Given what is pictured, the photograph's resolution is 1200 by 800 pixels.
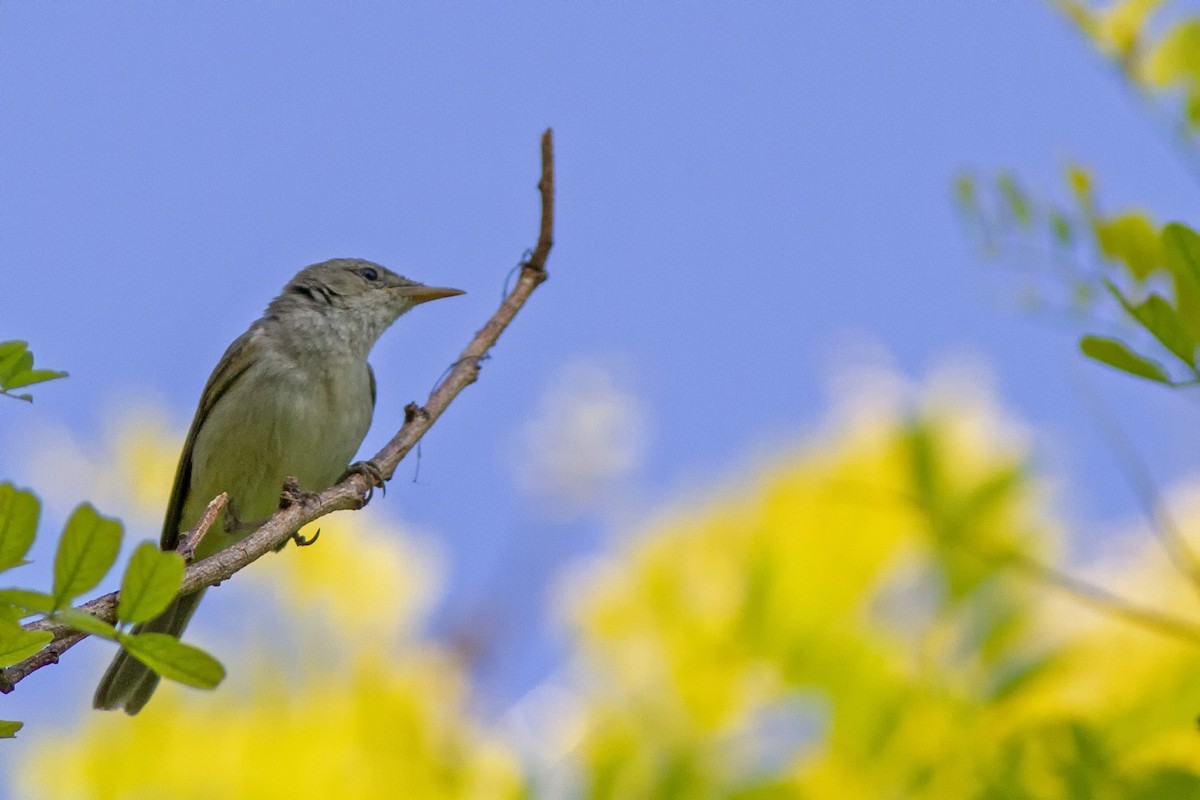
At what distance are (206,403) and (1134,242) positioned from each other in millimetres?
4580

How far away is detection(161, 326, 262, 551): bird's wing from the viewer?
5.78 m

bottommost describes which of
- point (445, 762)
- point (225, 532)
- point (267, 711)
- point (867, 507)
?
point (445, 762)

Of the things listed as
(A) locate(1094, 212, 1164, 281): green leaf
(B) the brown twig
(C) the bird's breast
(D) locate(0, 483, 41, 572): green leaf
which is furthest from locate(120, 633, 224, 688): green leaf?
(C) the bird's breast

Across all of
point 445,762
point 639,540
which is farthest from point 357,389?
point 445,762

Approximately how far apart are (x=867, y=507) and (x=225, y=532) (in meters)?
2.52

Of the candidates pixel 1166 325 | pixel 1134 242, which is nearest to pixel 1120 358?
pixel 1166 325

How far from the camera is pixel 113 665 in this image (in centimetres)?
441

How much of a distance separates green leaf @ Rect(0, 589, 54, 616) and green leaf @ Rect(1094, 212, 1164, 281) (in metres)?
1.63

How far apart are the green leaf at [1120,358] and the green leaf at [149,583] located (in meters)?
1.21

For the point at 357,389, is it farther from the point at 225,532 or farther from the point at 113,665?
the point at 113,665

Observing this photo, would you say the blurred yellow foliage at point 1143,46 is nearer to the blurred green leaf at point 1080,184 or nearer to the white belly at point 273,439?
the blurred green leaf at point 1080,184

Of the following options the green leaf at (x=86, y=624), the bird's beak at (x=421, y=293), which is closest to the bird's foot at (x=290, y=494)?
the green leaf at (x=86, y=624)

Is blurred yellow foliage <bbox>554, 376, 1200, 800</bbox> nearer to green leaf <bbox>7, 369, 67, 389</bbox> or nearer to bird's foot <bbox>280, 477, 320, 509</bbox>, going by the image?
bird's foot <bbox>280, 477, 320, 509</bbox>

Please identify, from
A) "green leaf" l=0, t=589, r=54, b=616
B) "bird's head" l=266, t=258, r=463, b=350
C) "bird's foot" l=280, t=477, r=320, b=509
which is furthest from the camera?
"bird's head" l=266, t=258, r=463, b=350
